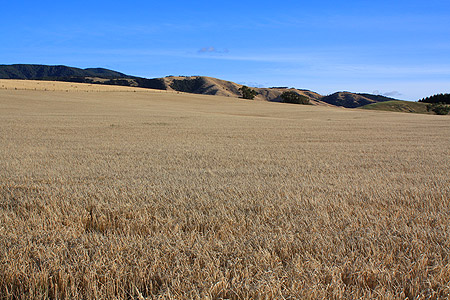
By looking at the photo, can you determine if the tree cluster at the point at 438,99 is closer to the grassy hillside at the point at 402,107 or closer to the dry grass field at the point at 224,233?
the grassy hillside at the point at 402,107

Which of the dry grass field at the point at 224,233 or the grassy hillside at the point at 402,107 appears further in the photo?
the grassy hillside at the point at 402,107

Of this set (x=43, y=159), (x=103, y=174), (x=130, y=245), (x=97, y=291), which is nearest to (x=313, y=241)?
(x=130, y=245)

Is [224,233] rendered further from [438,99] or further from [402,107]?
[438,99]

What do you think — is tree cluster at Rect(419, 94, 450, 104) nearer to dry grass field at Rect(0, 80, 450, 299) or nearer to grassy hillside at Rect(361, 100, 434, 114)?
grassy hillside at Rect(361, 100, 434, 114)

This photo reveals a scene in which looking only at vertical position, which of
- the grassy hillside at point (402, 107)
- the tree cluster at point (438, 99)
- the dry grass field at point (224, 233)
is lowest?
the dry grass field at point (224, 233)

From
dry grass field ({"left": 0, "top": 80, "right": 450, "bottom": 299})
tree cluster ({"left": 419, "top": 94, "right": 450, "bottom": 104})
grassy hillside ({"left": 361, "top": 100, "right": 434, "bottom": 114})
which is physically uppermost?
tree cluster ({"left": 419, "top": 94, "right": 450, "bottom": 104})

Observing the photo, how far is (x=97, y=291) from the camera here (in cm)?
311

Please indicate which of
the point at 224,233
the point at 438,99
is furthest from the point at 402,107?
the point at 224,233

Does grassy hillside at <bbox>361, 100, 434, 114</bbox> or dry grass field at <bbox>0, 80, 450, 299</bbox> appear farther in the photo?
grassy hillside at <bbox>361, 100, 434, 114</bbox>

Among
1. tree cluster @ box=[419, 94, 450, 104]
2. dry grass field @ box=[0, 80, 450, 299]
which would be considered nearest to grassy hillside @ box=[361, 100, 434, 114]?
tree cluster @ box=[419, 94, 450, 104]

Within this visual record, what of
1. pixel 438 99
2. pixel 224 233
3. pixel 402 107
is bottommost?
pixel 224 233

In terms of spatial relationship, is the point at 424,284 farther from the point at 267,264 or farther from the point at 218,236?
the point at 218,236

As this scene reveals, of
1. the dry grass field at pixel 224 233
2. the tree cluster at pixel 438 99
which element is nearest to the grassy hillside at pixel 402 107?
the tree cluster at pixel 438 99

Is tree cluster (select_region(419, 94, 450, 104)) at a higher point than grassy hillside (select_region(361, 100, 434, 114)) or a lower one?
higher
